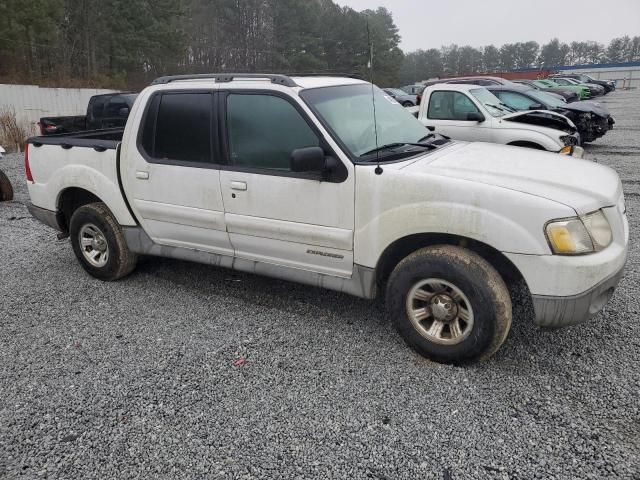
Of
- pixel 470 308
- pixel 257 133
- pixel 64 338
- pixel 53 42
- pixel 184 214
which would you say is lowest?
pixel 64 338

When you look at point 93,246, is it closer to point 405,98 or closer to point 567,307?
point 567,307

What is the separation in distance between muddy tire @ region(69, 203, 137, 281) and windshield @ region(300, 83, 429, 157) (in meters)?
2.38

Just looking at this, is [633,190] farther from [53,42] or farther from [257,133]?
[53,42]

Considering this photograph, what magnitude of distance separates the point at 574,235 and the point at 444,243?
778 millimetres

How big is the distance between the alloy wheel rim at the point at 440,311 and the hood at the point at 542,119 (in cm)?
655

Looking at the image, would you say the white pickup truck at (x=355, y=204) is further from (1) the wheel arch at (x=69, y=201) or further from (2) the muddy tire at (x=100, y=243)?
(1) the wheel arch at (x=69, y=201)

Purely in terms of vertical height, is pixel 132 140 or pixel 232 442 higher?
pixel 132 140

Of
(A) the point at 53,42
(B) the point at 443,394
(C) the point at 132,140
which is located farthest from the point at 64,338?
(A) the point at 53,42

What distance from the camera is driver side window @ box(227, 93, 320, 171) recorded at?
145 inches

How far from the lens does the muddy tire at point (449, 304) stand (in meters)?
3.10

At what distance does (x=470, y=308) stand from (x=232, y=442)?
162 cm

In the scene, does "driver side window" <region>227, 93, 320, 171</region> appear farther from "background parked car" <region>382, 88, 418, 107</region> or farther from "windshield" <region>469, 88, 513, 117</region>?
"background parked car" <region>382, 88, 418, 107</region>

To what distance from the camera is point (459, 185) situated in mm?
3121

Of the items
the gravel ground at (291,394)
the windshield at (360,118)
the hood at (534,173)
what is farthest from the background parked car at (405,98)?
the gravel ground at (291,394)
